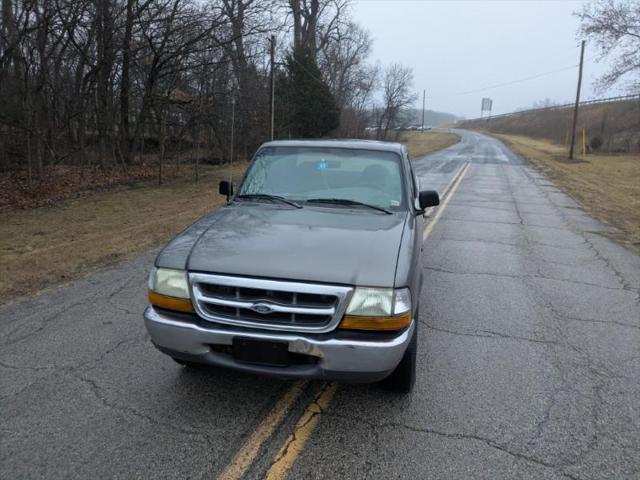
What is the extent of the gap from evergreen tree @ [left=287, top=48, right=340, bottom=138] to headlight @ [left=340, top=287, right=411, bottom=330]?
95.3 feet

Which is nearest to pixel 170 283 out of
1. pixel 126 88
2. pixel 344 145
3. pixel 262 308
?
pixel 262 308

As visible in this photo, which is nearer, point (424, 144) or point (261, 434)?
point (261, 434)

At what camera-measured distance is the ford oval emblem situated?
9.16 ft

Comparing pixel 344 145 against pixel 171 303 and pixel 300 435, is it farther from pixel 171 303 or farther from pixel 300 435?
pixel 300 435

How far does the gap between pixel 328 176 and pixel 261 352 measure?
2090mm

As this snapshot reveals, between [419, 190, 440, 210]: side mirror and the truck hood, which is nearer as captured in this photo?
the truck hood

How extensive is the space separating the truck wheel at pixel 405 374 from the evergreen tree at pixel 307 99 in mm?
28714

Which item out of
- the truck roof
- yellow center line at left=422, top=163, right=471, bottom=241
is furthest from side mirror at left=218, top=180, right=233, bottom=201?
yellow center line at left=422, top=163, right=471, bottom=241

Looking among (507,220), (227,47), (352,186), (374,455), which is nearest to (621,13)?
(227,47)

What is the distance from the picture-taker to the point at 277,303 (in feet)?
9.18

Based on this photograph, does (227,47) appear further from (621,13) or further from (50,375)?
(621,13)

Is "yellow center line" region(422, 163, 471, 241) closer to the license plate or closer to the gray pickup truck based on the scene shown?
the gray pickup truck

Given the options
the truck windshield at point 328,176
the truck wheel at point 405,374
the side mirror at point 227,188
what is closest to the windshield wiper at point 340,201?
the truck windshield at point 328,176

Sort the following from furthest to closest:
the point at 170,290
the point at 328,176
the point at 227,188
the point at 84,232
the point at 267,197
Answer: the point at 84,232
the point at 227,188
the point at 328,176
the point at 267,197
the point at 170,290
